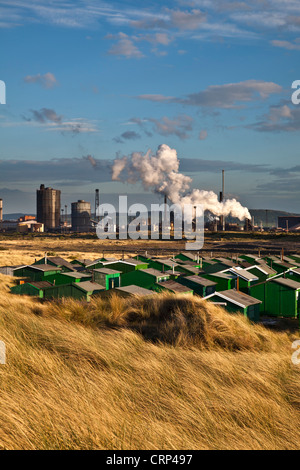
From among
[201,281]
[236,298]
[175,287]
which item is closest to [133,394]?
[236,298]

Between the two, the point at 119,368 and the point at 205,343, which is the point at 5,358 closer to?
the point at 119,368

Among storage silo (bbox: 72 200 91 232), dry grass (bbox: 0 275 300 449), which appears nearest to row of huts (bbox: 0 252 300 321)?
dry grass (bbox: 0 275 300 449)

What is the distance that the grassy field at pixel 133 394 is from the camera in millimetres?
4703

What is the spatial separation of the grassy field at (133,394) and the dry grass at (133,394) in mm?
14

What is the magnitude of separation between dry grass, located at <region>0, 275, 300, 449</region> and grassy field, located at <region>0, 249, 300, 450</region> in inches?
0.6

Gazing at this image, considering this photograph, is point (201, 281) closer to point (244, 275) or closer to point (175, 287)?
point (175, 287)

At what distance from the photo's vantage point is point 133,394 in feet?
19.4

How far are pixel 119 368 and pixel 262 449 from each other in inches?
112

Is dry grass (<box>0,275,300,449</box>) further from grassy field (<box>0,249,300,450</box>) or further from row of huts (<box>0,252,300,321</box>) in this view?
row of huts (<box>0,252,300,321</box>)

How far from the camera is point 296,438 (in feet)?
16.9

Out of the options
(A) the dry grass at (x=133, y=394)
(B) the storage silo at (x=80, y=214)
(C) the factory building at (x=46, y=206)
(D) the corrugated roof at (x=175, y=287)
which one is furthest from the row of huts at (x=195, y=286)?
(C) the factory building at (x=46, y=206)

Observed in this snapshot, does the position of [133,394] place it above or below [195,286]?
above

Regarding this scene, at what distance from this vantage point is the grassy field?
4.70m

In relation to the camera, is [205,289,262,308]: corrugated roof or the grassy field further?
[205,289,262,308]: corrugated roof
